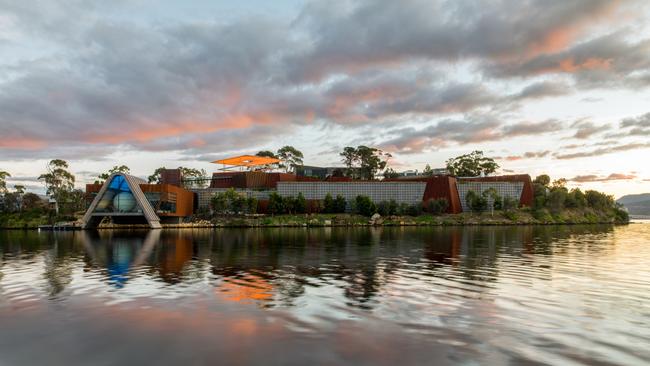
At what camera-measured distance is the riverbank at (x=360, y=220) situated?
4257 inches

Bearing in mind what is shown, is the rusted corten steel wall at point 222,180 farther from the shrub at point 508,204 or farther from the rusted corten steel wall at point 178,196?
the shrub at point 508,204

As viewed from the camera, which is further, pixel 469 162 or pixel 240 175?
pixel 469 162

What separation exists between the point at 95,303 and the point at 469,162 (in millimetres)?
161748

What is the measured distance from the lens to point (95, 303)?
1773 centimetres

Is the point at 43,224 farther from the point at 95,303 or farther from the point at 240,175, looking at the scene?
the point at 95,303

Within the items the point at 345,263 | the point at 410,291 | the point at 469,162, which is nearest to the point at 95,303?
the point at 410,291

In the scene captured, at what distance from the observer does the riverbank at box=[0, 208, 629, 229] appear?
355 ft

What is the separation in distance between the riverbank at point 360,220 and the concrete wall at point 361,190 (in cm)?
936

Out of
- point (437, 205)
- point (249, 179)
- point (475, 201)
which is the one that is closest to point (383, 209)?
point (437, 205)

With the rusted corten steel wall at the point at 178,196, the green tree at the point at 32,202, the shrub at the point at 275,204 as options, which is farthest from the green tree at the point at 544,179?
the green tree at the point at 32,202

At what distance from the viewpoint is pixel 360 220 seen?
114m

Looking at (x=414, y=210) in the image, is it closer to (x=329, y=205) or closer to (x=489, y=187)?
(x=329, y=205)

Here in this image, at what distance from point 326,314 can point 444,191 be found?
11535 cm

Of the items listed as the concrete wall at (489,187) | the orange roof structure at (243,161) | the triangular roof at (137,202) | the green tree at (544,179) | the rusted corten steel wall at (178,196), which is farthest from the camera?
the green tree at (544,179)
